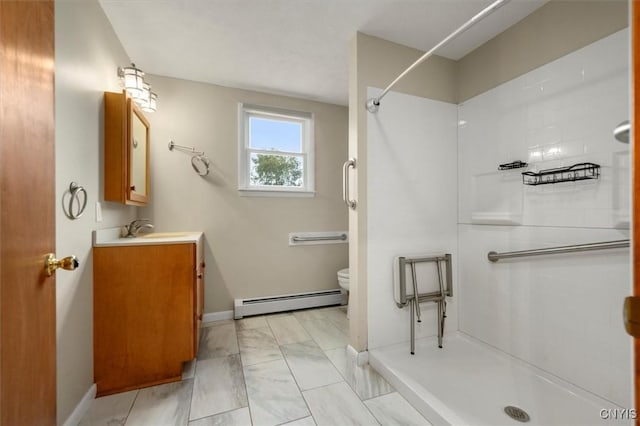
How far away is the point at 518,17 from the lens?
1.71m

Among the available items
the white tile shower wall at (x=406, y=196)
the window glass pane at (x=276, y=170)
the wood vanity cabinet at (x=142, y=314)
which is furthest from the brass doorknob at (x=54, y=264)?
the window glass pane at (x=276, y=170)

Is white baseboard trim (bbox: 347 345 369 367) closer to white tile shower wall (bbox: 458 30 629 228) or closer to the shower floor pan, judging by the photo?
the shower floor pan

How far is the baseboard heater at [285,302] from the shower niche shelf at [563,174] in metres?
2.11

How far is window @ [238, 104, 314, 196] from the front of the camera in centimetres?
273

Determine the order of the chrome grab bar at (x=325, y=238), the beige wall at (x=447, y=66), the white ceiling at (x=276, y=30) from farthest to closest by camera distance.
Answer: the chrome grab bar at (x=325, y=238), the white ceiling at (x=276, y=30), the beige wall at (x=447, y=66)

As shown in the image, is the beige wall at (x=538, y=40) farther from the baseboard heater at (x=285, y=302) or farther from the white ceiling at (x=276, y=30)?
the baseboard heater at (x=285, y=302)

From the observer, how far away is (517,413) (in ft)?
4.41

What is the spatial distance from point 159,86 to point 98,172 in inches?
51.0

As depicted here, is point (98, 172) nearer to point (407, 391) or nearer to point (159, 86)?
point (159, 86)

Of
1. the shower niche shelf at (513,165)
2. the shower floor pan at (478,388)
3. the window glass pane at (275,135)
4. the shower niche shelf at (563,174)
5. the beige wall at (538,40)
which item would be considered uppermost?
the beige wall at (538,40)

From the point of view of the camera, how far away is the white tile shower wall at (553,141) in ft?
4.36

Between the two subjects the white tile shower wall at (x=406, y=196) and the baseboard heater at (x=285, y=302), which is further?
the baseboard heater at (x=285, y=302)

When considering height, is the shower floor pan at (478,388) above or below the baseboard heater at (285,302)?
below

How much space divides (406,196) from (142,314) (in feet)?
6.36
